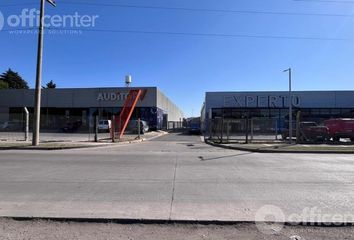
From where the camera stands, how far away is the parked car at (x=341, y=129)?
34.7m

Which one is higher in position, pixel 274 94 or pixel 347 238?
pixel 274 94

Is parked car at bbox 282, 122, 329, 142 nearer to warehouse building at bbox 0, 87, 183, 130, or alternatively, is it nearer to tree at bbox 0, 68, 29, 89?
warehouse building at bbox 0, 87, 183, 130

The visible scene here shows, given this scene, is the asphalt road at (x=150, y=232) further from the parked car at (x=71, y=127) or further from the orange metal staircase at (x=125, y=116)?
the parked car at (x=71, y=127)

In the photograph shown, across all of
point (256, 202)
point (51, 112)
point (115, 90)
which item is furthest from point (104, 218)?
point (51, 112)

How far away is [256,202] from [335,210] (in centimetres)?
150

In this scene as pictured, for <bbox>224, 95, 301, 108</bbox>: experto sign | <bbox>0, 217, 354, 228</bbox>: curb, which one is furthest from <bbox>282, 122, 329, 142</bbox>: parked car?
<bbox>0, 217, 354, 228</bbox>: curb

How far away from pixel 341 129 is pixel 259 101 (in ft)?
86.5

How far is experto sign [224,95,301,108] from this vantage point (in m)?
60.4

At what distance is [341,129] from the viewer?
34.8 meters

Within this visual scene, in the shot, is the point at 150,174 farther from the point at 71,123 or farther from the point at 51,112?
the point at 51,112

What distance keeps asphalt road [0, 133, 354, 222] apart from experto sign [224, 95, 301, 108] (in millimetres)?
46097

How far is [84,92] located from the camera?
63.5 m

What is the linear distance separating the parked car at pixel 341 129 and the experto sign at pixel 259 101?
83.0 ft

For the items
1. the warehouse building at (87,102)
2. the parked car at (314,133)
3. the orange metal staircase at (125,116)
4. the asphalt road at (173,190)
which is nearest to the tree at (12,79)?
the warehouse building at (87,102)
